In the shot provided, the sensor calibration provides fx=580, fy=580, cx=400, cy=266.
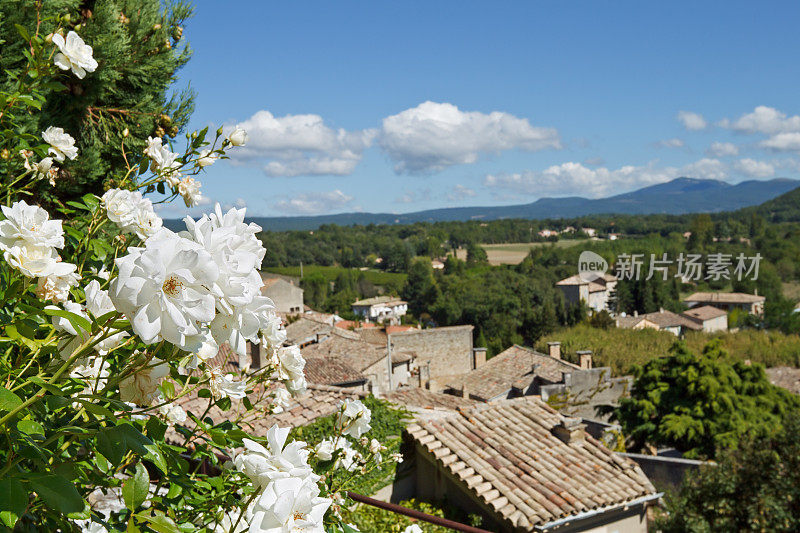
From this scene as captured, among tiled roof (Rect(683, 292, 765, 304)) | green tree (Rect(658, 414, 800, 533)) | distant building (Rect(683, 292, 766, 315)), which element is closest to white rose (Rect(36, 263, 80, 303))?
green tree (Rect(658, 414, 800, 533))

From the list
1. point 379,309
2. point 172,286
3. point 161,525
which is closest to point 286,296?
point 379,309

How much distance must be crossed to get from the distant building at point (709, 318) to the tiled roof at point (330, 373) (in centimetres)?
4761

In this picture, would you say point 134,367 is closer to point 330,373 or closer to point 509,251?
point 330,373

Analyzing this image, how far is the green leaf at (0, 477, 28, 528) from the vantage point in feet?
2.94

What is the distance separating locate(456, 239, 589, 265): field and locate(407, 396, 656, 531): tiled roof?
91306 millimetres

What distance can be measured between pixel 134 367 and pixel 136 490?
0.89ft

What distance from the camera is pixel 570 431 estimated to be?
8.62m

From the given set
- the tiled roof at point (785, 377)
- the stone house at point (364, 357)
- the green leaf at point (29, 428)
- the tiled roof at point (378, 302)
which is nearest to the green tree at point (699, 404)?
the stone house at point (364, 357)

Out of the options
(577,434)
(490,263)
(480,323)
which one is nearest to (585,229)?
(490,263)

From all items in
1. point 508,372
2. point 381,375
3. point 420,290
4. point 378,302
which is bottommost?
point 378,302

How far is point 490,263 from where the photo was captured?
334 ft

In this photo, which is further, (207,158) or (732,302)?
(732,302)

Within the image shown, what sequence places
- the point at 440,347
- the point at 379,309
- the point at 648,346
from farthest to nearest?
the point at 379,309 → the point at 440,347 → the point at 648,346

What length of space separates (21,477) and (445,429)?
25.5ft
